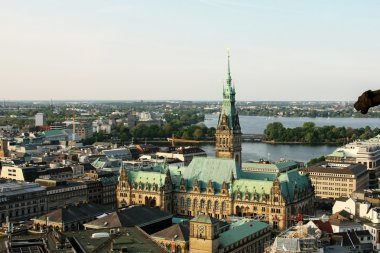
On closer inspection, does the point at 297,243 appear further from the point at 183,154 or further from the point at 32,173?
the point at 183,154

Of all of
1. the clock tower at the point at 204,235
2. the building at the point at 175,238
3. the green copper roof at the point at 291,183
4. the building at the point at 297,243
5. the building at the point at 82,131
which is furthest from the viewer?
the building at the point at 82,131

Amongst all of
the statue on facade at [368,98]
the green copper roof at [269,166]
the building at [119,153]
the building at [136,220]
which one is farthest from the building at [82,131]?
the statue on facade at [368,98]

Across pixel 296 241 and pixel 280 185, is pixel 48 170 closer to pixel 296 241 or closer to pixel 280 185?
pixel 280 185

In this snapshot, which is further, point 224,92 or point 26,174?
point 26,174

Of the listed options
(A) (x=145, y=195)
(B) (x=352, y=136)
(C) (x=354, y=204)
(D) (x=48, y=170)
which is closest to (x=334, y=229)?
(C) (x=354, y=204)

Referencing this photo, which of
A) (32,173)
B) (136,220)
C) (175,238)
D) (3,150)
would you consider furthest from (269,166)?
(3,150)

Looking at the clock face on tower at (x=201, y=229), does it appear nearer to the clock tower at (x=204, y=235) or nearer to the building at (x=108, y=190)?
the clock tower at (x=204, y=235)
